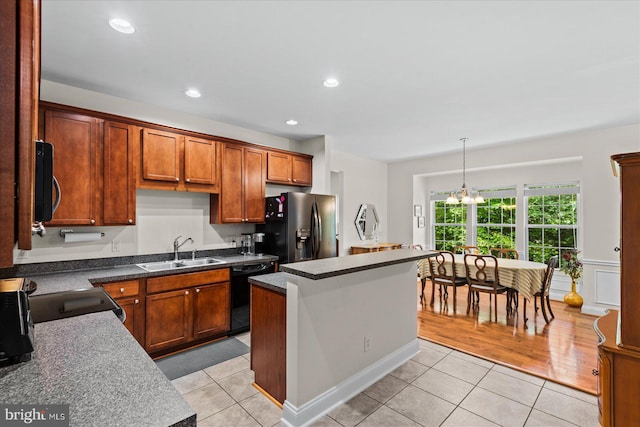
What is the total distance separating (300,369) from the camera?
2080 mm

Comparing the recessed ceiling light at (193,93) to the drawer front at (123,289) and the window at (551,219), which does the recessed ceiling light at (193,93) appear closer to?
the drawer front at (123,289)

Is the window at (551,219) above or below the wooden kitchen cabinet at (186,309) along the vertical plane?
above

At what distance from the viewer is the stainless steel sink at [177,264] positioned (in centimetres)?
329

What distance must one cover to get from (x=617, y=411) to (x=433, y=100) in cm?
289

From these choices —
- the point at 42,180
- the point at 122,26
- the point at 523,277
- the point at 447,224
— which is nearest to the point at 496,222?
the point at 447,224

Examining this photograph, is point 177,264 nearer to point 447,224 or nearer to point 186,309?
point 186,309

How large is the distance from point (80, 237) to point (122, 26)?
201 centimetres

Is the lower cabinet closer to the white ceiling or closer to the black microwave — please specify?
the white ceiling

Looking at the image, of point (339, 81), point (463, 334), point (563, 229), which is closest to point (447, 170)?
point (563, 229)

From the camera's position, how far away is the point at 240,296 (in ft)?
11.9

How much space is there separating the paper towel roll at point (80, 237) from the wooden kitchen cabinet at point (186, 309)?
717 mm


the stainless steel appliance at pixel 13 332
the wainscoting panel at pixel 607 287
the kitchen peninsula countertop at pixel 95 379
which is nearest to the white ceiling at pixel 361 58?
the stainless steel appliance at pixel 13 332

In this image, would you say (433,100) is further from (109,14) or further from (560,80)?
(109,14)

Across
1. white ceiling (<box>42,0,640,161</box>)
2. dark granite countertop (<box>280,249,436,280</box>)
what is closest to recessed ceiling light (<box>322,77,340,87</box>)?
white ceiling (<box>42,0,640,161</box>)
